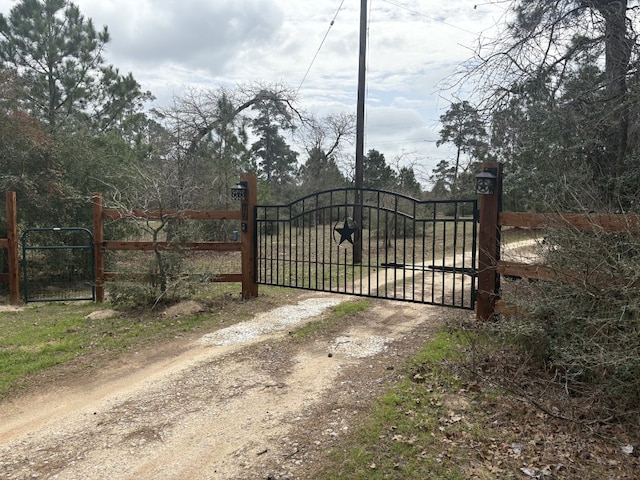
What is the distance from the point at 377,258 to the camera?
7.24m

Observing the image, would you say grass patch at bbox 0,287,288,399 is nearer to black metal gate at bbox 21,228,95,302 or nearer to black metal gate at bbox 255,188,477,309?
black metal gate at bbox 255,188,477,309

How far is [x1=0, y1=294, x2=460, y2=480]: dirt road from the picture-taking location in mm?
3047

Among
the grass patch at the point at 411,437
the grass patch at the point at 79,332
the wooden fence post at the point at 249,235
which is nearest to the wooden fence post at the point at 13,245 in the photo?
the grass patch at the point at 79,332

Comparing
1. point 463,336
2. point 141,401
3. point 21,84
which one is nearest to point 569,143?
point 463,336

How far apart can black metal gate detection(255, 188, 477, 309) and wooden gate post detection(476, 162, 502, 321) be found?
0.13 m

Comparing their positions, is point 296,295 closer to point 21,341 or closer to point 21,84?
point 21,341

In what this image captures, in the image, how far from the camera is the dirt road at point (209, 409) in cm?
305

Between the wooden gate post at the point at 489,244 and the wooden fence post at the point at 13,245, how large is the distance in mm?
7543

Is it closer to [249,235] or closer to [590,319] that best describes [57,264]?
[249,235]

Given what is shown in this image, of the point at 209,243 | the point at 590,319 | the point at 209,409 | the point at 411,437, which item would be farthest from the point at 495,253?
the point at 209,243

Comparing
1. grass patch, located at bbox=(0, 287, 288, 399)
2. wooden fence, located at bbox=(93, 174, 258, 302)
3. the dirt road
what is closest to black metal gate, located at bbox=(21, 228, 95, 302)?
grass patch, located at bbox=(0, 287, 288, 399)

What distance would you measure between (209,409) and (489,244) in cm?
363

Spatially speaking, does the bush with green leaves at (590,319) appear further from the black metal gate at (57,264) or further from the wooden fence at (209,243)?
the black metal gate at (57,264)

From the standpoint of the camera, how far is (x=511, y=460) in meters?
2.95
